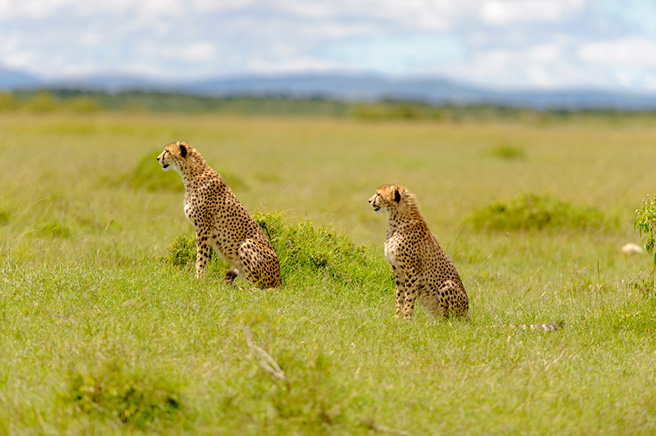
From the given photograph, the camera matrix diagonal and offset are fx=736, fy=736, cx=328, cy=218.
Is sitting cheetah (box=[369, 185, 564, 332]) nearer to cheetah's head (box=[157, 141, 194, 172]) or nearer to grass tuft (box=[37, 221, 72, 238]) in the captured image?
cheetah's head (box=[157, 141, 194, 172])

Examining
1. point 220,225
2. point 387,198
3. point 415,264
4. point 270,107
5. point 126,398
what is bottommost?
point 126,398

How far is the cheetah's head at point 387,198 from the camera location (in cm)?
574

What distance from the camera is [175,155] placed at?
6.21 m

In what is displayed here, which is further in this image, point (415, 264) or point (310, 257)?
point (310, 257)

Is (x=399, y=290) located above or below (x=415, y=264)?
below

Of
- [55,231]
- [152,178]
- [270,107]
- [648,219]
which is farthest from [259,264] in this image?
[270,107]

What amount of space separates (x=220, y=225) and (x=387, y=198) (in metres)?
1.43

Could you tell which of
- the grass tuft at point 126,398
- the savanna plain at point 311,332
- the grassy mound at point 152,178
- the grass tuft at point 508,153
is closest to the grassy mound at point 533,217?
the savanna plain at point 311,332

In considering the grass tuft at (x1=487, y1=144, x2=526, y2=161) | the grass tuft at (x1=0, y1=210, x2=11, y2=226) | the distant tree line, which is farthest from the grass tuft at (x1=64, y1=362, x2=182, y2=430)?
the distant tree line

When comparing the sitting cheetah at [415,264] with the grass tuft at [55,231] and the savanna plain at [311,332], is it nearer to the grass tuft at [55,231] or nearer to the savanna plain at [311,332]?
the savanna plain at [311,332]

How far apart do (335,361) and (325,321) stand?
0.81m

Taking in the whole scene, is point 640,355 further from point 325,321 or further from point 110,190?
point 110,190

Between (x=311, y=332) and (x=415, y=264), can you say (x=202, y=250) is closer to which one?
(x=311, y=332)

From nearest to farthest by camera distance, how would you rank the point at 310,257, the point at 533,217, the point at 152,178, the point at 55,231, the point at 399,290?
the point at 399,290 < the point at 310,257 < the point at 55,231 < the point at 533,217 < the point at 152,178
